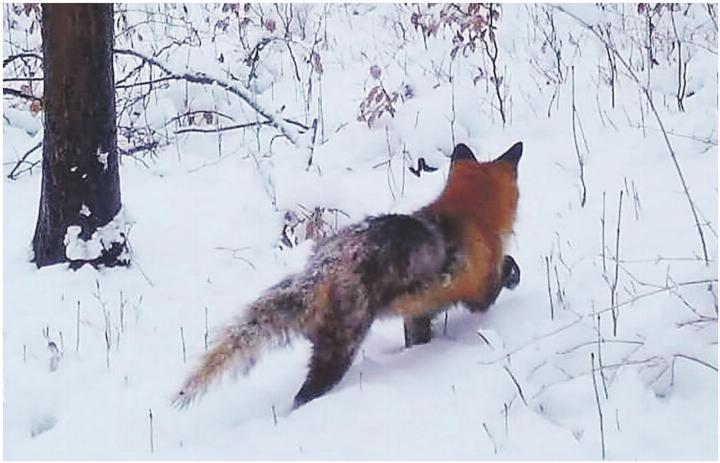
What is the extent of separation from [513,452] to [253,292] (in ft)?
8.55

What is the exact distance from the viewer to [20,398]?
4680mm

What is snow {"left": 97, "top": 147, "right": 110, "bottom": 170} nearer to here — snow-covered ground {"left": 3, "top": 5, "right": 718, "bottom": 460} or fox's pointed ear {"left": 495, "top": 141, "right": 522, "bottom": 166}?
snow-covered ground {"left": 3, "top": 5, "right": 718, "bottom": 460}

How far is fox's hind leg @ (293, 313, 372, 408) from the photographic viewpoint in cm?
450

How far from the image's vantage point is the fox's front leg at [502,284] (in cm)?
516

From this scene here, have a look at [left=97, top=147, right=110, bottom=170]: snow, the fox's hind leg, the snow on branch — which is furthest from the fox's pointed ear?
the snow on branch

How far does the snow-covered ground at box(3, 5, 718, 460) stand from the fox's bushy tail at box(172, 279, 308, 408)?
0.61 ft

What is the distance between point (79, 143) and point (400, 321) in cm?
222

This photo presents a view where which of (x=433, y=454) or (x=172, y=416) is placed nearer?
(x=433, y=454)

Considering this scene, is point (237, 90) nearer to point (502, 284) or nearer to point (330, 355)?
point (502, 284)

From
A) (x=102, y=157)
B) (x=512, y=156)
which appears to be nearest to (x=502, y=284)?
(x=512, y=156)

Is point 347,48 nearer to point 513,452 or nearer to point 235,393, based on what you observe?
point 235,393

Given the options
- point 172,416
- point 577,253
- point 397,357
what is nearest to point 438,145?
point 577,253

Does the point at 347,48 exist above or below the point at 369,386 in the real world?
above

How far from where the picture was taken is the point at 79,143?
6020mm
